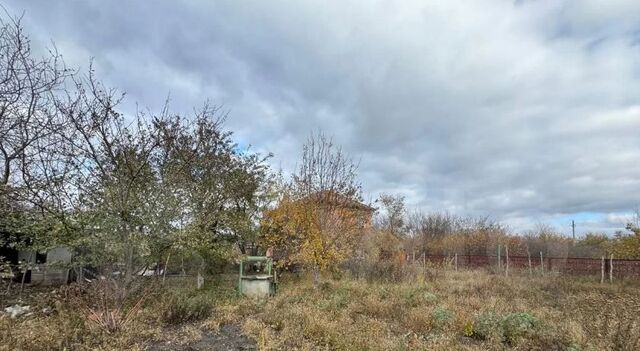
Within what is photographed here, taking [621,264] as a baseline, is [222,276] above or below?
below

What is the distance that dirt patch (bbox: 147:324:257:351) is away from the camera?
6154mm

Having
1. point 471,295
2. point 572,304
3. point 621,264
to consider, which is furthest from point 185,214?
point 621,264

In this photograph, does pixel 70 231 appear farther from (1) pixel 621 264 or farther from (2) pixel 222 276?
(1) pixel 621 264

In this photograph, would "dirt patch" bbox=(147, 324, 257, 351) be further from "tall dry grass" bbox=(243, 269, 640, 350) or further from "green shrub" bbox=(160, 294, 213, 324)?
"green shrub" bbox=(160, 294, 213, 324)

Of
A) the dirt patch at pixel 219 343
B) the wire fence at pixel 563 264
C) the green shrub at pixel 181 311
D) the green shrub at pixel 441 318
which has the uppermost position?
the wire fence at pixel 563 264

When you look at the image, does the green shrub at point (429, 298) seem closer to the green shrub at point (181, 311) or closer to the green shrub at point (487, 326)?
the green shrub at point (487, 326)

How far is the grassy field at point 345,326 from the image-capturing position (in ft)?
19.4

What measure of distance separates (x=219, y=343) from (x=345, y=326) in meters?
2.15

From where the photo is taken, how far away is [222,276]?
1616cm

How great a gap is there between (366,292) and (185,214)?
214 inches

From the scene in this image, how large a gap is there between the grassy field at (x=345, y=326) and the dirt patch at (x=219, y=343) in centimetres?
2

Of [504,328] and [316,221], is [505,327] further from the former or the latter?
[316,221]

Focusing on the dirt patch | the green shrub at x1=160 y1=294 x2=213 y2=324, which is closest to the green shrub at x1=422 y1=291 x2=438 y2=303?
the dirt patch

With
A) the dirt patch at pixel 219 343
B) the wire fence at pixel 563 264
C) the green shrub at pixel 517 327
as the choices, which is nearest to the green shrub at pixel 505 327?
the green shrub at pixel 517 327
